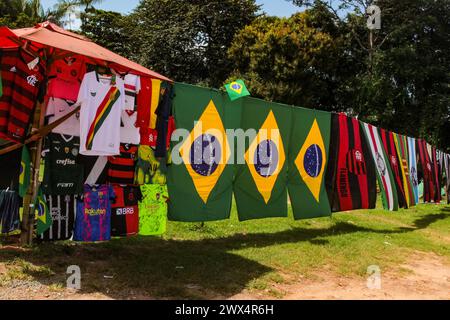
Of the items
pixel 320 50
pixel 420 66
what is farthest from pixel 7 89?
pixel 420 66

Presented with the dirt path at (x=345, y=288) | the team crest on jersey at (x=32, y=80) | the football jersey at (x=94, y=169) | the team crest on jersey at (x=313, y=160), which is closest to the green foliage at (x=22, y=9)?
the team crest on jersey at (x=313, y=160)

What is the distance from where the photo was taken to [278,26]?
20016mm

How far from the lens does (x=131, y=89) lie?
5.35 metres

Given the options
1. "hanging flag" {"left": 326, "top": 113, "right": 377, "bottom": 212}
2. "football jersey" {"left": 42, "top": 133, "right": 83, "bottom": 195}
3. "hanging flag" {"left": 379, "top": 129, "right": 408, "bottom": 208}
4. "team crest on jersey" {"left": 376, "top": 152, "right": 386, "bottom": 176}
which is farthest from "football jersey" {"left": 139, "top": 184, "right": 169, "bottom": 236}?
"hanging flag" {"left": 379, "top": 129, "right": 408, "bottom": 208}

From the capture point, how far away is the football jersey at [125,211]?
17.1 feet

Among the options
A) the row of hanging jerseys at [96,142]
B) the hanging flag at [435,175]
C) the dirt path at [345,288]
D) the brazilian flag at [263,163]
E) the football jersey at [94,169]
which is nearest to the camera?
the dirt path at [345,288]

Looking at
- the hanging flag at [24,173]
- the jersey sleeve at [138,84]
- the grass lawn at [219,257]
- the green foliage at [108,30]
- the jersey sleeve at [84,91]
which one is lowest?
the grass lawn at [219,257]

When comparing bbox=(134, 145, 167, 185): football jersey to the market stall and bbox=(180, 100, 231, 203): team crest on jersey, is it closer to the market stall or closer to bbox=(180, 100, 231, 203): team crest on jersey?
the market stall

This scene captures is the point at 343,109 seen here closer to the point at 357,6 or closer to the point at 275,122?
the point at 357,6

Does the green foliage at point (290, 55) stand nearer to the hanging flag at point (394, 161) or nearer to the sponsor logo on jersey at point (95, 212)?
the hanging flag at point (394, 161)

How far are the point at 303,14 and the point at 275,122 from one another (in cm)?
1532

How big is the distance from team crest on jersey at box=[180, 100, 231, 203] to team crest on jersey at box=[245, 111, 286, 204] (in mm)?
569

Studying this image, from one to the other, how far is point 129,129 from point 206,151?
131cm

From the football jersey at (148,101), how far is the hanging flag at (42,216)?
1486mm
